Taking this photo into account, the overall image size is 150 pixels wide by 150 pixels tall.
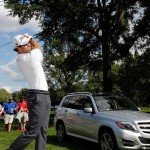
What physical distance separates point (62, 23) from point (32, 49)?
20.7 m

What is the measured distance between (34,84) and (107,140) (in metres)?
4.95

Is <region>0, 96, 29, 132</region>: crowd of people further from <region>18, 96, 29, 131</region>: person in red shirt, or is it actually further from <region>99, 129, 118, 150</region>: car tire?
<region>99, 129, 118, 150</region>: car tire

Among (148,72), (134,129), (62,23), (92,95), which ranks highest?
(62,23)

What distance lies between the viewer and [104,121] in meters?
10.8

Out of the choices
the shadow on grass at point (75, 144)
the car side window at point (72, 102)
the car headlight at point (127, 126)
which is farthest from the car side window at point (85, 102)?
the car headlight at point (127, 126)

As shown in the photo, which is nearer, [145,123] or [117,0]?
[145,123]

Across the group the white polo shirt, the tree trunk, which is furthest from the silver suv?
the tree trunk

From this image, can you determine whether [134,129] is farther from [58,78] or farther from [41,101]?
[58,78]

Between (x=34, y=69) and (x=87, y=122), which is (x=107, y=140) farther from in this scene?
(x=34, y=69)

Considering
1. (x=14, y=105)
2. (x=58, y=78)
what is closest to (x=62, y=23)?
(x=14, y=105)

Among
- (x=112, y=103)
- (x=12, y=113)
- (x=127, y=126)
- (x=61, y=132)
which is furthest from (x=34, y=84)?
(x=12, y=113)

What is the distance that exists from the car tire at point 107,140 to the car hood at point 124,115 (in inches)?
15.8

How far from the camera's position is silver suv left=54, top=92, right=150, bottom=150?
10172mm

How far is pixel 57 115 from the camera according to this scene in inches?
552
